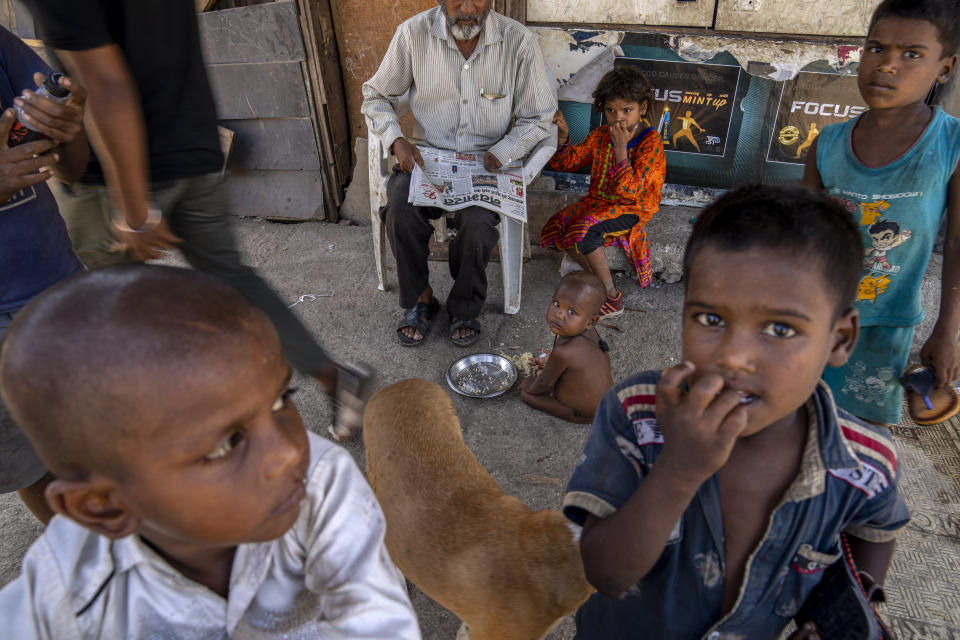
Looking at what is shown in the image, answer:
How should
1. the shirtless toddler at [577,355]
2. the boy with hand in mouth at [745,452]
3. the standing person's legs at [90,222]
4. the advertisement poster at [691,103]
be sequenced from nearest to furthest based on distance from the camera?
the boy with hand in mouth at [745,452], the standing person's legs at [90,222], the shirtless toddler at [577,355], the advertisement poster at [691,103]

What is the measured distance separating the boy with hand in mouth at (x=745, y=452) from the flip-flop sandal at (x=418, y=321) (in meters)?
2.29

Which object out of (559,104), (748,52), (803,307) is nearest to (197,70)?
(803,307)

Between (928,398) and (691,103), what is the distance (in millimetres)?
2760

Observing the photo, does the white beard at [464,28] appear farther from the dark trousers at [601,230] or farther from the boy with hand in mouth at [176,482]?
the boy with hand in mouth at [176,482]

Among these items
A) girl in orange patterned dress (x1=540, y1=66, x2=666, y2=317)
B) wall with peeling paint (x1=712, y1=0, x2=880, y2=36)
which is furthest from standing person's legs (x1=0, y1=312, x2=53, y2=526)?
wall with peeling paint (x1=712, y1=0, x2=880, y2=36)

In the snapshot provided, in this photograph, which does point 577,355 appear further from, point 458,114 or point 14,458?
point 14,458

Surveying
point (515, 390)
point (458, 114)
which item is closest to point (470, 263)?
point (515, 390)

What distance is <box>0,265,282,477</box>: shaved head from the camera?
73 centimetres

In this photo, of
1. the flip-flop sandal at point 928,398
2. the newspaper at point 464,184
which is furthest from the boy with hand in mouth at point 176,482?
the newspaper at point 464,184

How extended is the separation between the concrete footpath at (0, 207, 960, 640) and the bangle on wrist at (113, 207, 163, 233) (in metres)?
1.25

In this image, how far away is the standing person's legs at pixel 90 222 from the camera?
2.07 meters

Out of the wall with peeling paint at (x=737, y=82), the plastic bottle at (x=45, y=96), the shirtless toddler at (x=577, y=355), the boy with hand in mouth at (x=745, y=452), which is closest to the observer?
the boy with hand in mouth at (x=745, y=452)

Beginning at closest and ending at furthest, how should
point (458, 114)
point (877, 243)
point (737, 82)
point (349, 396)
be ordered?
point (877, 243)
point (349, 396)
point (458, 114)
point (737, 82)

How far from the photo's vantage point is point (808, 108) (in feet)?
12.3
